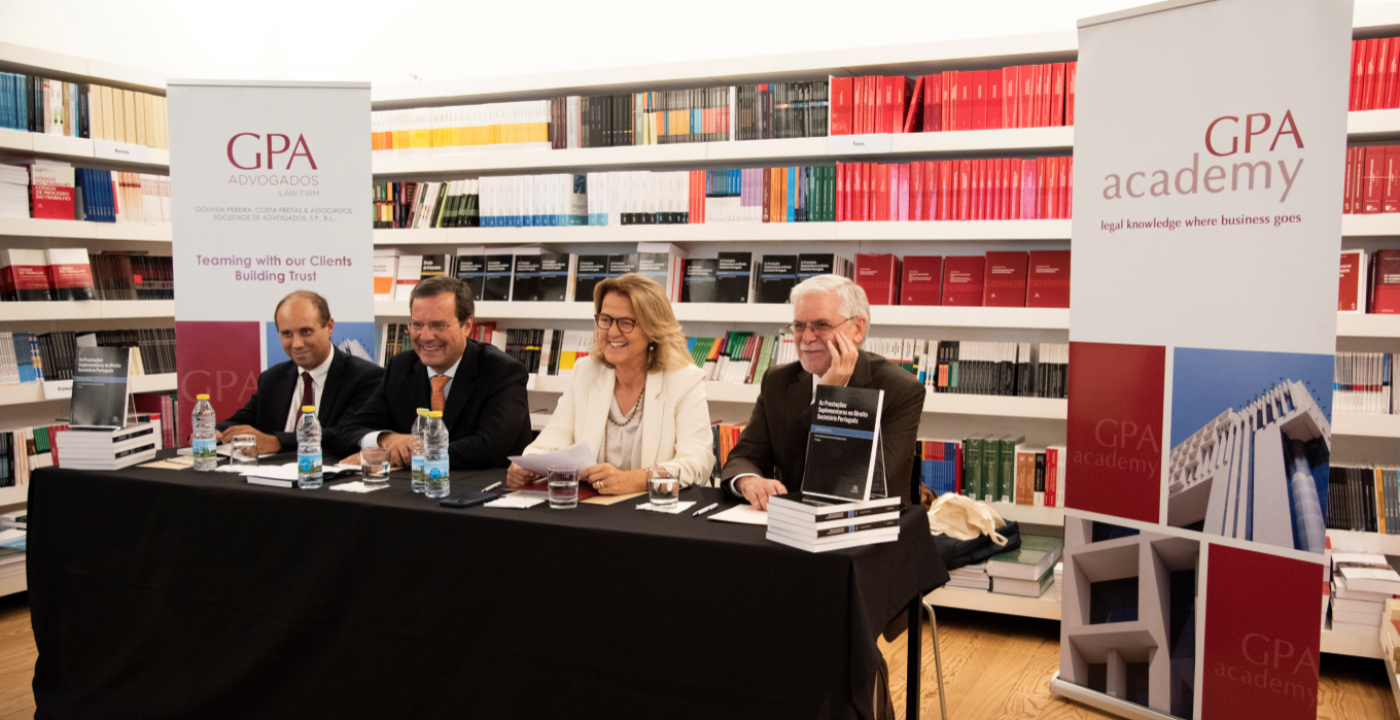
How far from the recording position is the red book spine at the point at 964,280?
4008 millimetres

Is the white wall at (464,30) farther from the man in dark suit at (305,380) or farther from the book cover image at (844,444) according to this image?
the book cover image at (844,444)

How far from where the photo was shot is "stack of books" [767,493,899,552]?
6.37 feet

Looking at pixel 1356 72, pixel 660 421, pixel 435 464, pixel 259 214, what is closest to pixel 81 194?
pixel 259 214

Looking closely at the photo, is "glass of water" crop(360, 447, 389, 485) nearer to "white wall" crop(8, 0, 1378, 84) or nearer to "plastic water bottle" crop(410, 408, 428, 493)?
"plastic water bottle" crop(410, 408, 428, 493)

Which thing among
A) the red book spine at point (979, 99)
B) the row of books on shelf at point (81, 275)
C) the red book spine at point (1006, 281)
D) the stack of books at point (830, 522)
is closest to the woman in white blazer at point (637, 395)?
the stack of books at point (830, 522)

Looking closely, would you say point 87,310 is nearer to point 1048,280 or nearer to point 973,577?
point 973,577

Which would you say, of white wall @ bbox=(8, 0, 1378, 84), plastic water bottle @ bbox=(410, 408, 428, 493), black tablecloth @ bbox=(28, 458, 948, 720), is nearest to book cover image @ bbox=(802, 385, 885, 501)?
black tablecloth @ bbox=(28, 458, 948, 720)

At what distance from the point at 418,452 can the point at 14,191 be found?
117 inches

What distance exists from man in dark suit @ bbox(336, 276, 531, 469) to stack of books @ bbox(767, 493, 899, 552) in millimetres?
1413

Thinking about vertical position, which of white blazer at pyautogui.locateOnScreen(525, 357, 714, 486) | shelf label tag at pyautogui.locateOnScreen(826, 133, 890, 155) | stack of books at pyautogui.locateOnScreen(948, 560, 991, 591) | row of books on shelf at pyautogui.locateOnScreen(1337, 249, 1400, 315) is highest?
shelf label tag at pyautogui.locateOnScreen(826, 133, 890, 155)

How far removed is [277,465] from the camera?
2.93 metres

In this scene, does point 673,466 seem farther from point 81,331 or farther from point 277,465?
point 81,331

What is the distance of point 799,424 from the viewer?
2.77 metres

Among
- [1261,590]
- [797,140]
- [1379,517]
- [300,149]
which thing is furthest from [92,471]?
[1379,517]
